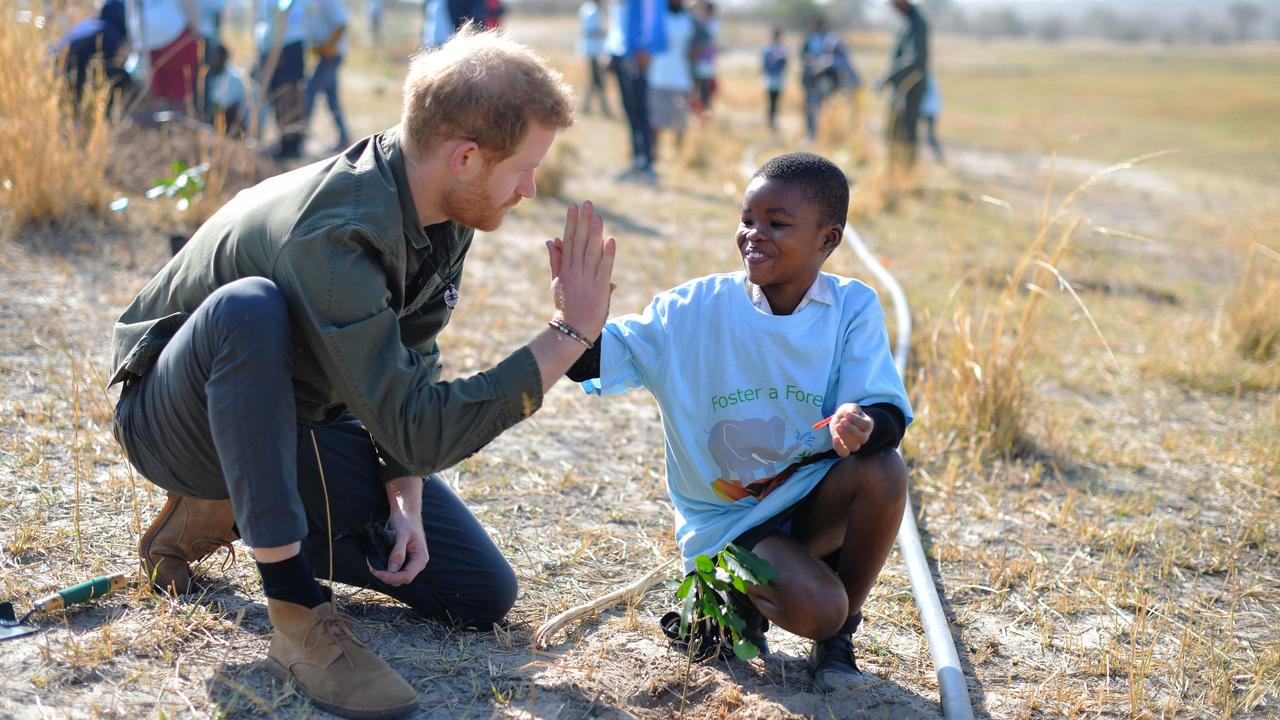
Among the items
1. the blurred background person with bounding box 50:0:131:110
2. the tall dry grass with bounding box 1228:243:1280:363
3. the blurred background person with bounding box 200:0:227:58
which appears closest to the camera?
the tall dry grass with bounding box 1228:243:1280:363

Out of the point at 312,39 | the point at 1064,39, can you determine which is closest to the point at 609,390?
the point at 312,39

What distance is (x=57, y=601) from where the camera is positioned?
2.49 m

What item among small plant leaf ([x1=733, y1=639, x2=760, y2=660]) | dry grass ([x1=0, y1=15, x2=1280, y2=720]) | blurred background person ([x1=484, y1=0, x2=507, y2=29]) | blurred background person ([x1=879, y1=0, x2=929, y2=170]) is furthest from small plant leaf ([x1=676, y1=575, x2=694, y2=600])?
blurred background person ([x1=879, y1=0, x2=929, y2=170])

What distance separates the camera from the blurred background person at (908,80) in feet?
33.9

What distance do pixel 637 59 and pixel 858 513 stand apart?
807cm

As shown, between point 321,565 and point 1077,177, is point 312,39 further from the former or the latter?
point 1077,177

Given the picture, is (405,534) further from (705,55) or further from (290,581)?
(705,55)

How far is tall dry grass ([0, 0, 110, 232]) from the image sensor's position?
536cm

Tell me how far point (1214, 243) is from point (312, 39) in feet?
25.9

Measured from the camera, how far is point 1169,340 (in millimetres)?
6215

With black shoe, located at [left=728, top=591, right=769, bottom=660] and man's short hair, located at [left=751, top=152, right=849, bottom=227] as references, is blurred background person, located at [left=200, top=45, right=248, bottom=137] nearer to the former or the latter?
man's short hair, located at [left=751, top=152, right=849, bottom=227]

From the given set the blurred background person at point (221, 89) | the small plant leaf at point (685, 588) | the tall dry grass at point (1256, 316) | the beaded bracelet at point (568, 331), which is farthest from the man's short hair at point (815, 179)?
the blurred background person at point (221, 89)

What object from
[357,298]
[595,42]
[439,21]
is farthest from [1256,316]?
[595,42]

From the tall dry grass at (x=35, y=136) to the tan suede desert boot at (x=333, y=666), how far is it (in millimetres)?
4020
